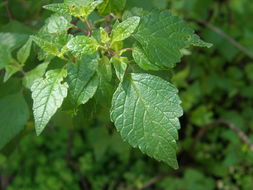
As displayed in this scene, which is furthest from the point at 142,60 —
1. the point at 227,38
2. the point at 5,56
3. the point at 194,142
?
the point at 194,142

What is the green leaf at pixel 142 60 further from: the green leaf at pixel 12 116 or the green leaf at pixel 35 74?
the green leaf at pixel 12 116

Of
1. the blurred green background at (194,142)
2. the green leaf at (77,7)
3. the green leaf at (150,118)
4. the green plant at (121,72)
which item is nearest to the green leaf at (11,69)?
the green plant at (121,72)

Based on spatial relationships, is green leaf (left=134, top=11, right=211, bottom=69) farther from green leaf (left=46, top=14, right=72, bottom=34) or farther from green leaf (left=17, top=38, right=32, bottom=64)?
green leaf (left=17, top=38, right=32, bottom=64)

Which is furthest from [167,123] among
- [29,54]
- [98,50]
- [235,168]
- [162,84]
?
[235,168]

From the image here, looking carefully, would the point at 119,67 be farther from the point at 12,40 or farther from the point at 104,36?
the point at 12,40

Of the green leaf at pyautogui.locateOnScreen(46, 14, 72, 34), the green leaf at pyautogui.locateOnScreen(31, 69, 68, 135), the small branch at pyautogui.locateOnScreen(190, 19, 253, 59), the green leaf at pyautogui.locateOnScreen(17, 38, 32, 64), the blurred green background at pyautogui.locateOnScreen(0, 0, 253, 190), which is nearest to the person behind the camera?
the green leaf at pyautogui.locateOnScreen(31, 69, 68, 135)

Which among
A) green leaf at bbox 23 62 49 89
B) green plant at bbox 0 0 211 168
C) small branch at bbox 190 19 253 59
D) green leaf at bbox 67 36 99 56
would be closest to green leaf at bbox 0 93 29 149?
green leaf at bbox 23 62 49 89

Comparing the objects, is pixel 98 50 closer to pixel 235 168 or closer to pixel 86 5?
pixel 86 5
